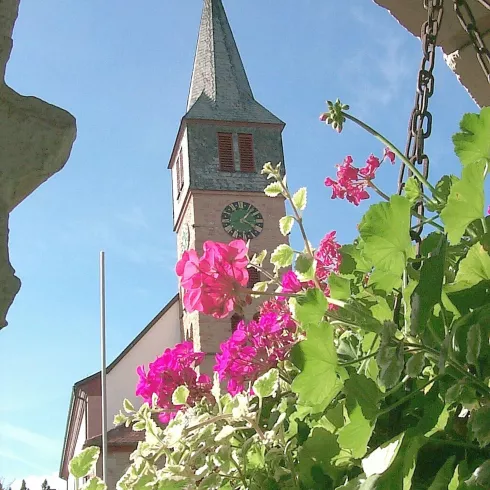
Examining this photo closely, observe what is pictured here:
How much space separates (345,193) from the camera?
164 centimetres

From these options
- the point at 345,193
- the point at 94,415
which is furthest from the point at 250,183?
the point at 345,193

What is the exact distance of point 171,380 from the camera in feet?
4.33

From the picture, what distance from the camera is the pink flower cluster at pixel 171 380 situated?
1.30 meters

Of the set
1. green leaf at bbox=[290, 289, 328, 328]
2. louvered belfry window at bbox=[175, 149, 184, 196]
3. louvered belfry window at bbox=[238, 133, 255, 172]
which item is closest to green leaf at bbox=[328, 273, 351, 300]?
green leaf at bbox=[290, 289, 328, 328]

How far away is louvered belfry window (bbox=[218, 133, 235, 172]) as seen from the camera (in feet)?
70.3

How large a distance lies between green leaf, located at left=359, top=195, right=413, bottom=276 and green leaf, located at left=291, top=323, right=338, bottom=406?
0.08m

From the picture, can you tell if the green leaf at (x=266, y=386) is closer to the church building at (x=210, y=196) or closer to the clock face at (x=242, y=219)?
the church building at (x=210, y=196)

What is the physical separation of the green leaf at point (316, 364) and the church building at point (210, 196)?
17.2 metres

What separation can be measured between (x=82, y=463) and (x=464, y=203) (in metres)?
0.54

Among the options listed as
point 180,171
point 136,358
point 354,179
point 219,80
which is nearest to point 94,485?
point 354,179

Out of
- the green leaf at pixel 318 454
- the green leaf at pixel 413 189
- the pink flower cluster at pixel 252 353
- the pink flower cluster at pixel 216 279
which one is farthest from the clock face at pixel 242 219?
the green leaf at pixel 318 454

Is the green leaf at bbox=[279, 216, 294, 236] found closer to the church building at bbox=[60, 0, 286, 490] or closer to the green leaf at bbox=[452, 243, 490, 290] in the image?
the green leaf at bbox=[452, 243, 490, 290]

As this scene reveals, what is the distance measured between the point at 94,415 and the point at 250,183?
785 centimetres

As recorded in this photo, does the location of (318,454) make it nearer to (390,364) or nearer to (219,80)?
(390,364)
